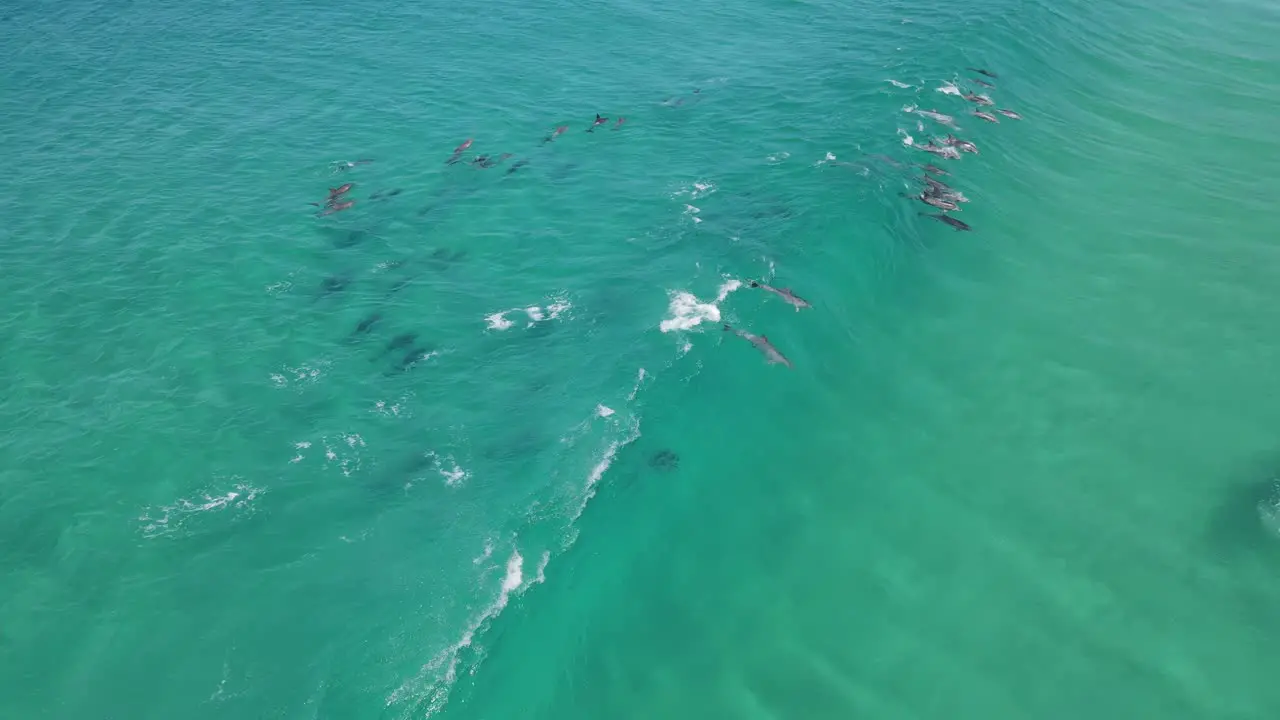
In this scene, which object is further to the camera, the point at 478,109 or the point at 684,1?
the point at 684,1

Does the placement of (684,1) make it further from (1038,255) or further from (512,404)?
(512,404)

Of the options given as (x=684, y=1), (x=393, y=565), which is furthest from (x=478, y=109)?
(x=393, y=565)

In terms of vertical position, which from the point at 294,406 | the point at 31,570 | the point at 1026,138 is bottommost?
the point at 31,570

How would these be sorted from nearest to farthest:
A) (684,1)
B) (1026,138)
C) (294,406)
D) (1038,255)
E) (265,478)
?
(265,478)
(294,406)
(1038,255)
(1026,138)
(684,1)

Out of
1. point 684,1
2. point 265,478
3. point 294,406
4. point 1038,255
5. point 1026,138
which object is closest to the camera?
point 265,478

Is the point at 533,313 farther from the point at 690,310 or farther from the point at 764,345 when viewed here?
the point at 764,345

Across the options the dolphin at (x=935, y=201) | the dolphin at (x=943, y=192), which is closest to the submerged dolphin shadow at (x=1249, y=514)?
the dolphin at (x=935, y=201)
